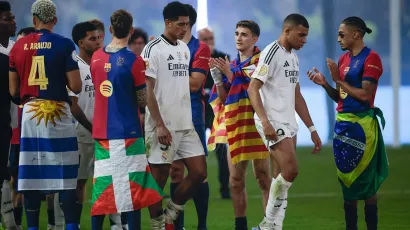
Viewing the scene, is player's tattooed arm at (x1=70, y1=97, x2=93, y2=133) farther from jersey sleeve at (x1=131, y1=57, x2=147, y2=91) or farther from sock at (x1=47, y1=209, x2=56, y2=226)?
sock at (x1=47, y1=209, x2=56, y2=226)

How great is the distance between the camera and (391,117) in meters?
23.6

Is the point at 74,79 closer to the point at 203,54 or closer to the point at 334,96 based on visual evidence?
the point at 203,54

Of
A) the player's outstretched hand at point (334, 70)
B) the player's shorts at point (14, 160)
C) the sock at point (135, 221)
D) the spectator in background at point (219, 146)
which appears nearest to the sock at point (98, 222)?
the sock at point (135, 221)

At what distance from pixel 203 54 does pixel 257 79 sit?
1.01m

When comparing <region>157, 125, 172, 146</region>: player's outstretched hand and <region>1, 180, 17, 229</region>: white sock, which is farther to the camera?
<region>1, 180, 17, 229</region>: white sock

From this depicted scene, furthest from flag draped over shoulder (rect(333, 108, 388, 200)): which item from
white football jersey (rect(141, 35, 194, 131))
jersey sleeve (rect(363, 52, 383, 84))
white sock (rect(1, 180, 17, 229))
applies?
white sock (rect(1, 180, 17, 229))

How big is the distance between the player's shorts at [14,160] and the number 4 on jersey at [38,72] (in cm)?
167

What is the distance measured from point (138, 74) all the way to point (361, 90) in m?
2.19

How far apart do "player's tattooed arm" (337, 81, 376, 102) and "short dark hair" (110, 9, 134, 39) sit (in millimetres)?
2107

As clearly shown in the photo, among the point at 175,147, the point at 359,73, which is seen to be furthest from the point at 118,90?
the point at 359,73

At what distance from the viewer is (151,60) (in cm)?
831

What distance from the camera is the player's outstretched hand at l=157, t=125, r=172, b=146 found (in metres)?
8.12

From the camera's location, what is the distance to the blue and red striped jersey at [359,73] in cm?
880

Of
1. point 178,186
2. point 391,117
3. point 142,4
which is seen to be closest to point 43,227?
point 178,186
